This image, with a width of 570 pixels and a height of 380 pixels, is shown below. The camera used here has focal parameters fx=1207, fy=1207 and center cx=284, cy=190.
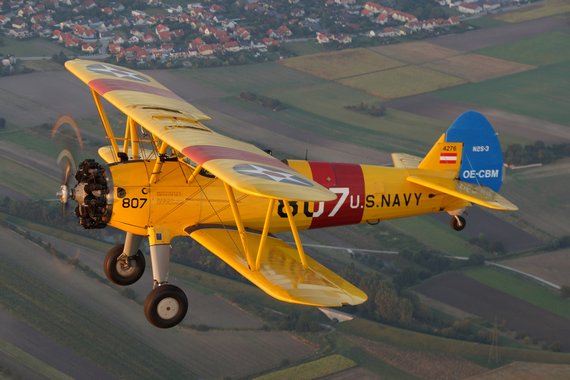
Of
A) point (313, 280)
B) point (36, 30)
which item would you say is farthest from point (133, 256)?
point (36, 30)

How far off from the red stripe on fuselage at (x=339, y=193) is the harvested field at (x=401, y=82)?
7236cm

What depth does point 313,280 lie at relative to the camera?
1035 inches

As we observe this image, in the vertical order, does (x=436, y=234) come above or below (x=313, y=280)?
below

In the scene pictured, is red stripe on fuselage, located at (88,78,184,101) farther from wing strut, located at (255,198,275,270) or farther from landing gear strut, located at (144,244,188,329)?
wing strut, located at (255,198,275,270)

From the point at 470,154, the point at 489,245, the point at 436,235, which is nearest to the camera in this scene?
the point at 470,154

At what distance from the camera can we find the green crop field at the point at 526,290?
65188 millimetres

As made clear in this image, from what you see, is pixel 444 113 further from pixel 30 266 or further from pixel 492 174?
pixel 492 174

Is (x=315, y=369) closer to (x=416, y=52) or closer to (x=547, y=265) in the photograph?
(x=547, y=265)

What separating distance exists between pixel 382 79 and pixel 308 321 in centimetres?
5056

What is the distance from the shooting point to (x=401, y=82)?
106688mm

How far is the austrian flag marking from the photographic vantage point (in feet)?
106

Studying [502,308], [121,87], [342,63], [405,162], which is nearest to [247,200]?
[121,87]

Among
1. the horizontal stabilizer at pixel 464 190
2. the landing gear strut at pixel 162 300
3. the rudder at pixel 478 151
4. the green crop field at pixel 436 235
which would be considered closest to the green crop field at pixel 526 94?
the green crop field at pixel 436 235

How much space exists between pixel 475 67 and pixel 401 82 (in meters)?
9.46
